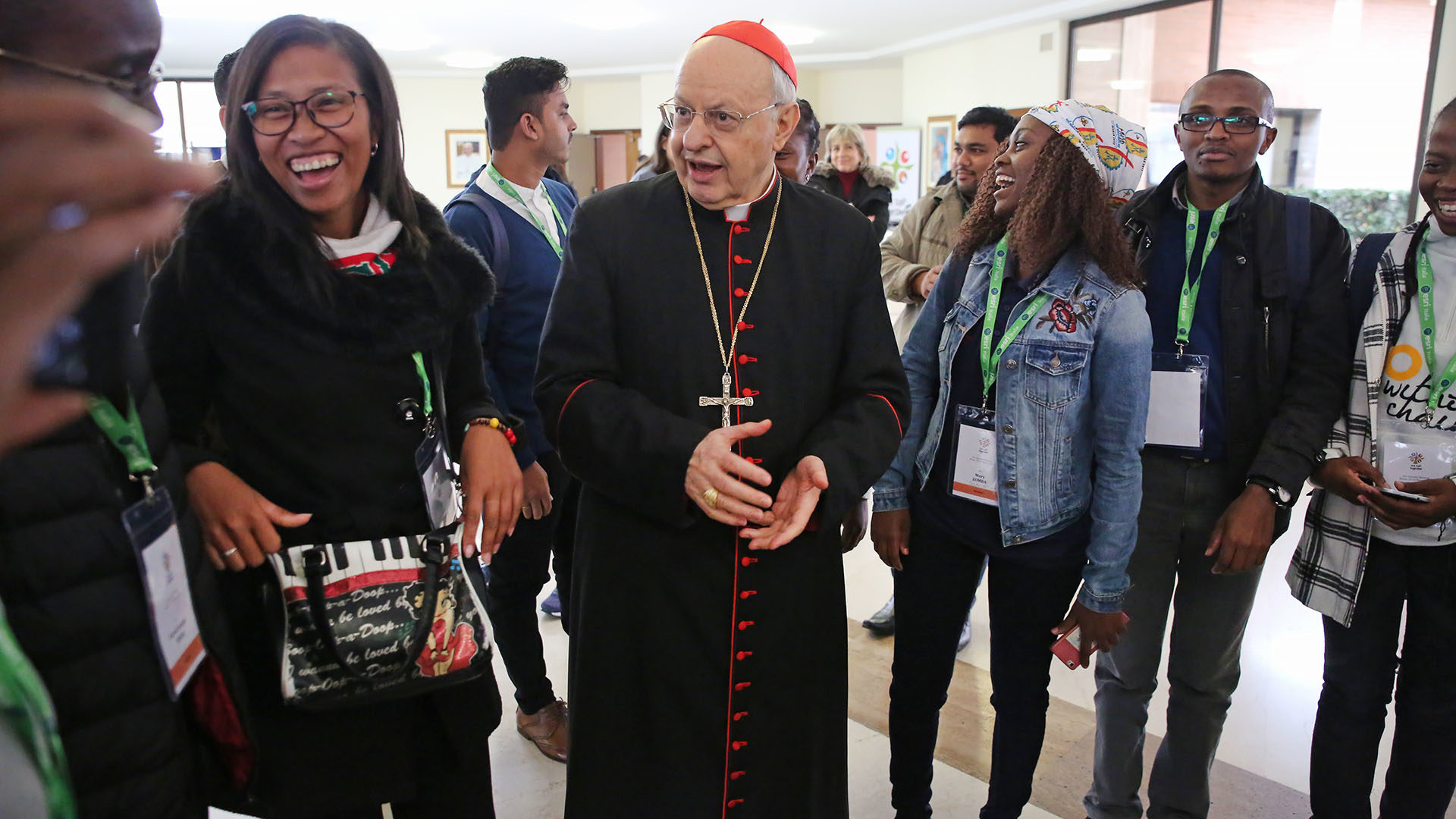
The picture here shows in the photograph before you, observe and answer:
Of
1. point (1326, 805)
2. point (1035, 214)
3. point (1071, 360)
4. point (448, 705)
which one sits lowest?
point (1326, 805)

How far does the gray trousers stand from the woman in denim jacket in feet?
0.92

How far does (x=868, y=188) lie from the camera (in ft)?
16.3


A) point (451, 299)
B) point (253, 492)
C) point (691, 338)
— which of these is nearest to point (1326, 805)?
point (691, 338)

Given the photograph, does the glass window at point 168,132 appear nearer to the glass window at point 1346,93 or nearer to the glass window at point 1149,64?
the glass window at point 1346,93

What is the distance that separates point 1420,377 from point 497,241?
2229 mm

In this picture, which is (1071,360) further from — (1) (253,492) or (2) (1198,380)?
(1) (253,492)

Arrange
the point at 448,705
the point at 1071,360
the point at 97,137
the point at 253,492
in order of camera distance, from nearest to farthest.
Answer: the point at 97,137
the point at 253,492
the point at 448,705
the point at 1071,360

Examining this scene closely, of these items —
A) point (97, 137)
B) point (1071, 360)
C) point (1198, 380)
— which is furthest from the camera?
point (1198, 380)

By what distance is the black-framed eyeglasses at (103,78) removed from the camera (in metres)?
0.48

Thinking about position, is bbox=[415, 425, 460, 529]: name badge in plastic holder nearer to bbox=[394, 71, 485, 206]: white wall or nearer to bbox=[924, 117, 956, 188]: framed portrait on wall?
bbox=[924, 117, 956, 188]: framed portrait on wall

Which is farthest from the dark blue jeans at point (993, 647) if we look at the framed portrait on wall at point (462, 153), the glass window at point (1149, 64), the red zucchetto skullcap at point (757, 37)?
the framed portrait on wall at point (462, 153)

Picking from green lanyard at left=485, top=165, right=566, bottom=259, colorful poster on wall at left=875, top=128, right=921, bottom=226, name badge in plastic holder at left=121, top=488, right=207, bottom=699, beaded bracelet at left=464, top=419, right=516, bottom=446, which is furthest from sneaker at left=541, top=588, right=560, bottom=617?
colorful poster on wall at left=875, top=128, right=921, bottom=226

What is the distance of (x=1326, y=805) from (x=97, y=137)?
Result: 8.42 ft

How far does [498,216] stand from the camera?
2494 millimetres
